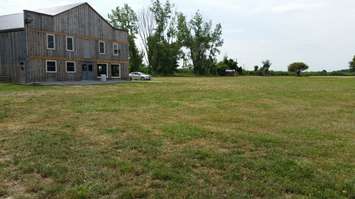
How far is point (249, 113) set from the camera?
31.0 ft

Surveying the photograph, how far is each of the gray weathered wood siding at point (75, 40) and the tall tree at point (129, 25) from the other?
79.6 ft

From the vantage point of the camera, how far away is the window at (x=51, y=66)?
999 inches

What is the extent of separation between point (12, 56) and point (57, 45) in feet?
11.4

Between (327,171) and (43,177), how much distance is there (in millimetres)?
3632

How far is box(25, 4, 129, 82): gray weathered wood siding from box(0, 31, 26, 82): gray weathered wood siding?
682 millimetres

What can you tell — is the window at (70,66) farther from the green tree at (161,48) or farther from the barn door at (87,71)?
the green tree at (161,48)

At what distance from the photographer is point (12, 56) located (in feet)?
80.8

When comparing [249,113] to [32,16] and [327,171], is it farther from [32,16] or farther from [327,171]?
[32,16]

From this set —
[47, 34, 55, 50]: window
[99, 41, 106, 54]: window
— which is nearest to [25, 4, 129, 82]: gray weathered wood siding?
[47, 34, 55, 50]: window

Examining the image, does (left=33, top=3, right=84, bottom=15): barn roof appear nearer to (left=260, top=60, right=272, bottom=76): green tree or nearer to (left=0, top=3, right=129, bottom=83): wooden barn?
(left=0, top=3, right=129, bottom=83): wooden barn

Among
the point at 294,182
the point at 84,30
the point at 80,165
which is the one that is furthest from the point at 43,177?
the point at 84,30

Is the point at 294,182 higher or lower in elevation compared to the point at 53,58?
lower

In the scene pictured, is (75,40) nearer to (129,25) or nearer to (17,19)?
(17,19)

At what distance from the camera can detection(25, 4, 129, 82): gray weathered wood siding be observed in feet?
79.4
